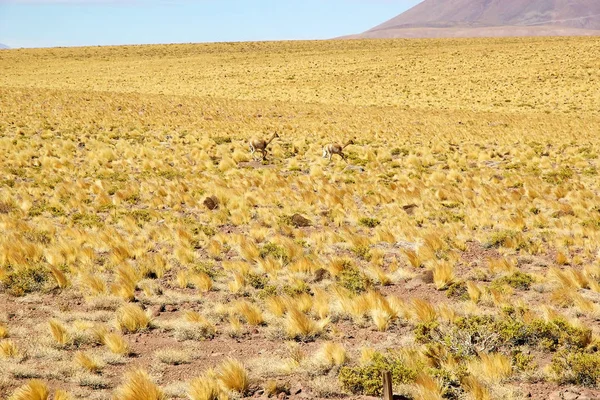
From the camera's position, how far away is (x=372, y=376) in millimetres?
5645

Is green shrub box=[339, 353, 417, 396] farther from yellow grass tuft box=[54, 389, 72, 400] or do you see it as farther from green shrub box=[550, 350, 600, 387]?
yellow grass tuft box=[54, 389, 72, 400]

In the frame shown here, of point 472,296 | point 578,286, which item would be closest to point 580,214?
point 578,286

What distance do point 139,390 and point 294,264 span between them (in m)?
4.40

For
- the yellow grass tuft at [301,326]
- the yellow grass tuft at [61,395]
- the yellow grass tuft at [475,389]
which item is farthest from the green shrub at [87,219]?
the yellow grass tuft at [475,389]

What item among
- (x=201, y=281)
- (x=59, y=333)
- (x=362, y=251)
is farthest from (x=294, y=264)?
(x=59, y=333)

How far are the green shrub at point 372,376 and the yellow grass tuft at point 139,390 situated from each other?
185 cm

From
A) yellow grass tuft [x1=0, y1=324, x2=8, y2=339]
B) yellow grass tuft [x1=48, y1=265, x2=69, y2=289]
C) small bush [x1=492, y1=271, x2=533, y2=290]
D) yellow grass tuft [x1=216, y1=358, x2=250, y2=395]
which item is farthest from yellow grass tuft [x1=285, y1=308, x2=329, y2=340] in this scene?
yellow grass tuft [x1=48, y1=265, x2=69, y2=289]

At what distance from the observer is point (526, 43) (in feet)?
261

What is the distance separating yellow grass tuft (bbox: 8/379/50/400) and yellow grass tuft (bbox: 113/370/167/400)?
0.65 meters

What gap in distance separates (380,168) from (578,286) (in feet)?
39.5

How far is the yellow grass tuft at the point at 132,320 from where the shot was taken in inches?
273

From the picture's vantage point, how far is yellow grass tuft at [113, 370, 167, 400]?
5.18 meters

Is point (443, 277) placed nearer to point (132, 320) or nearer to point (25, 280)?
point (132, 320)

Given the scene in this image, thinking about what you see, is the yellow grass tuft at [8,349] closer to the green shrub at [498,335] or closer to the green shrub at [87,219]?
the green shrub at [498,335]
